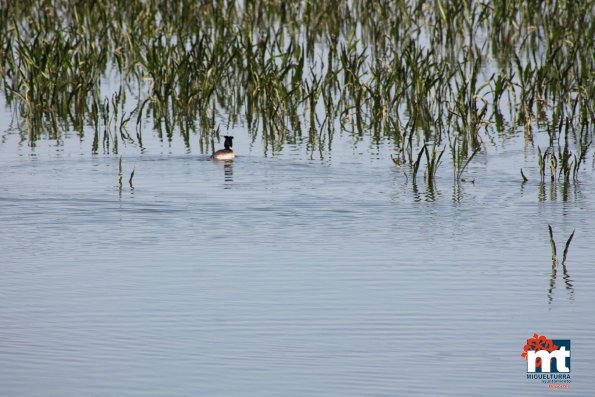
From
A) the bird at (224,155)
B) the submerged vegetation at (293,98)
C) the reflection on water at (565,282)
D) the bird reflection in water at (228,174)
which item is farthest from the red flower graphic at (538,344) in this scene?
the bird at (224,155)

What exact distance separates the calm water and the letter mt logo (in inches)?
1.9

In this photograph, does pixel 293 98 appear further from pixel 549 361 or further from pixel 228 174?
pixel 549 361

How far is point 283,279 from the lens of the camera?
20.5 feet

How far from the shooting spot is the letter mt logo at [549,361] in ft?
15.7

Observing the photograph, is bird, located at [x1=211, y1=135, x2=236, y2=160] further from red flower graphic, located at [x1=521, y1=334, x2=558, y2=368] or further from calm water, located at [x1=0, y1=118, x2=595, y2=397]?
red flower graphic, located at [x1=521, y1=334, x2=558, y2=368]

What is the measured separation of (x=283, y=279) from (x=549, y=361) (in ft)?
6.00

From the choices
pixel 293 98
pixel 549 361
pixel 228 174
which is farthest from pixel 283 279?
pixel 293 98

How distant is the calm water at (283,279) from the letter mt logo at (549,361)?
0.16 feet

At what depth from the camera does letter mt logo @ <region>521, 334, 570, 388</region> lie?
188 inches

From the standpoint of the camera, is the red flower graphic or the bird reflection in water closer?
the red flower graphic

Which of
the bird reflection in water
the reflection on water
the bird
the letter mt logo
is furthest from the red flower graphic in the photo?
the bird

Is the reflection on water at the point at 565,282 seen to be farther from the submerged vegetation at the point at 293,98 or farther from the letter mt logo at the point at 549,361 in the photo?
the submerged vegetation at the point at 293,98

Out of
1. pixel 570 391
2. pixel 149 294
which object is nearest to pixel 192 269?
pixel 149 294

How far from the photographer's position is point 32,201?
8.45 metres
